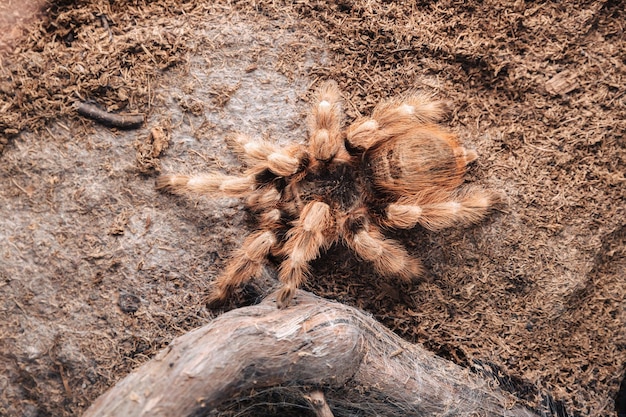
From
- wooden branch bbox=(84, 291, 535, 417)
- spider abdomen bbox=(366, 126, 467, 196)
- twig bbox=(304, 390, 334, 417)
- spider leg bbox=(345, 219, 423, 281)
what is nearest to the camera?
wooden branch bbox=(84, 291, 535, 417)

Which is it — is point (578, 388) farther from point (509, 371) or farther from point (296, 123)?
point (296, 123)

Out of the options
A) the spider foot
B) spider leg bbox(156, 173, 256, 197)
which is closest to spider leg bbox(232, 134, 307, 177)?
spider leg bbox(156, 173, 256, 197)

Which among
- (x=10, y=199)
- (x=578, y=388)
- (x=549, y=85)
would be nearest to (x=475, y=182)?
(x=549, y=85)

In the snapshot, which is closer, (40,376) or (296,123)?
(40,376)

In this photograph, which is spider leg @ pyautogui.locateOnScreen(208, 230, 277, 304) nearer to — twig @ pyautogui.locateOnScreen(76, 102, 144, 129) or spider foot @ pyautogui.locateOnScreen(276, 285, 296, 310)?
spider foot @ pyautogui.locateOnScreen(276, 285, 296, 310)

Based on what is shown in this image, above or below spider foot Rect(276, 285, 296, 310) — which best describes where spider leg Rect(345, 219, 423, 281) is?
above
